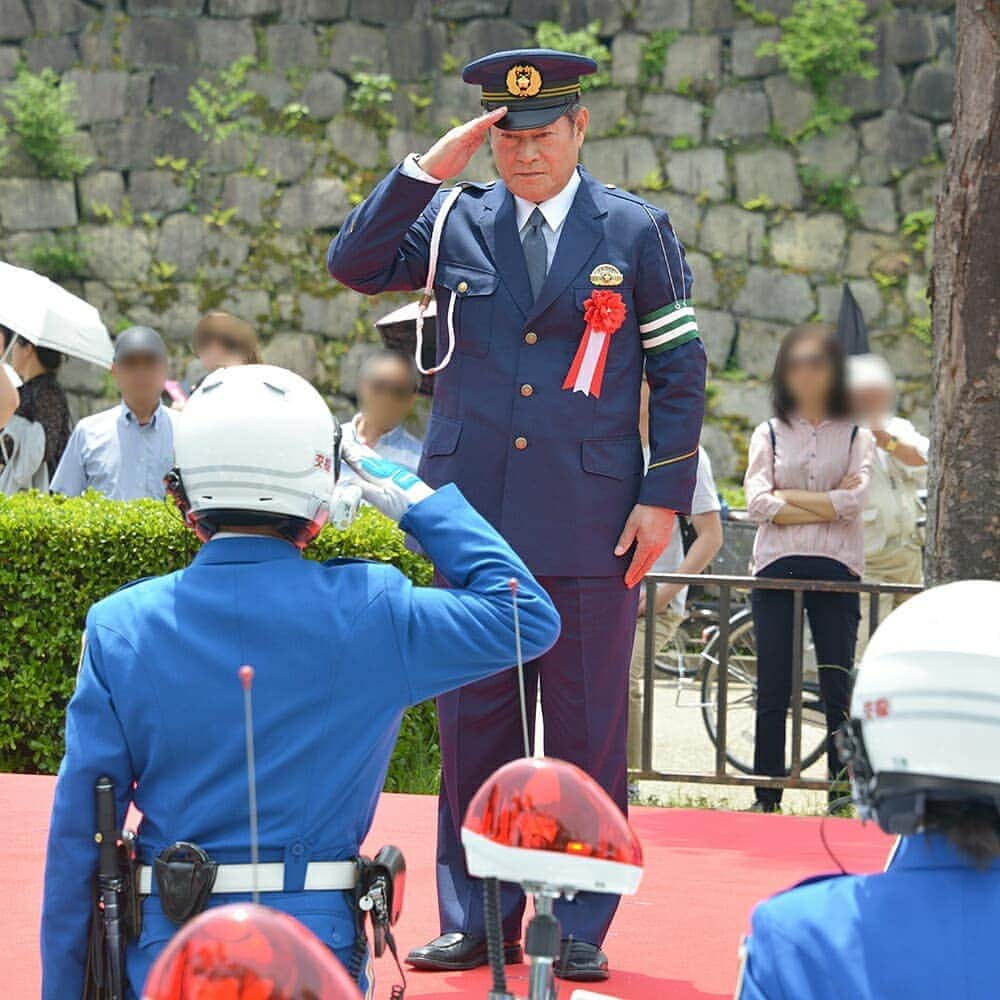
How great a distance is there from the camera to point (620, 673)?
4.16 m

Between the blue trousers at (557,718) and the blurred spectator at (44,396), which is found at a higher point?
the blurred spectator at (44,396)

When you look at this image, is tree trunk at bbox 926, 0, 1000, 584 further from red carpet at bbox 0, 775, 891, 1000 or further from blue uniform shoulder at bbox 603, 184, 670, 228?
blue uniform shoulder at bbox 603, 184, 670, 228

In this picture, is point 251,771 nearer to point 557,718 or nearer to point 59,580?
point 557,718

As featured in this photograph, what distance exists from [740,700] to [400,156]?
7.09 metres

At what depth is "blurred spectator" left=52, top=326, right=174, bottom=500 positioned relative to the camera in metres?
7.72

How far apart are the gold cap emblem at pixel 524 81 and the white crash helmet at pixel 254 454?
147 centimetres

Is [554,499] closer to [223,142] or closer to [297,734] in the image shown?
[297,734]

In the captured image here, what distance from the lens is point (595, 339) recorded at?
405 centimetres

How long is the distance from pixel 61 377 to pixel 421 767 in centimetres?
866

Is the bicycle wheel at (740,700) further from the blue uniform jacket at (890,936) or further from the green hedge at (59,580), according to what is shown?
the blue uniform jacket at (890,936)

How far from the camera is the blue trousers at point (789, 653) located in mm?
6965

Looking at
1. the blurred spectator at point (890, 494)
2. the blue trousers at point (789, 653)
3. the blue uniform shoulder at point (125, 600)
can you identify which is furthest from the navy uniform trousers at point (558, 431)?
the blurred spectator at point (890, 494)

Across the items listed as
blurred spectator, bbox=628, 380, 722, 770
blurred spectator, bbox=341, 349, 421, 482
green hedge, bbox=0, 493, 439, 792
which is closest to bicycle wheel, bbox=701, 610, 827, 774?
blurred spectator, bbox=628, 380, 722, 770

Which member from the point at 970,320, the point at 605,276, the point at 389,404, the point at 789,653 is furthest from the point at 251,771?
the point at 389,404
